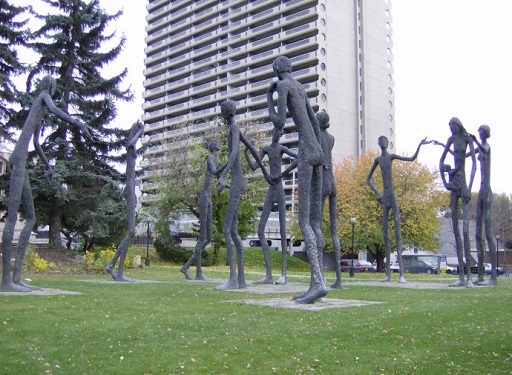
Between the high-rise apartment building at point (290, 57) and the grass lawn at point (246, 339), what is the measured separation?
6179cm

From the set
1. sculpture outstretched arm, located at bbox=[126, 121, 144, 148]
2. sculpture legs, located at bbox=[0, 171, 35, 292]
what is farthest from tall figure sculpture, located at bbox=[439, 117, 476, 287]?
sculpture legs, located at bbox=[0, 171, 35, 292]

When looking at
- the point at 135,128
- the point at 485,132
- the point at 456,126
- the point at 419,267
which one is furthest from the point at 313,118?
the point at 419,267

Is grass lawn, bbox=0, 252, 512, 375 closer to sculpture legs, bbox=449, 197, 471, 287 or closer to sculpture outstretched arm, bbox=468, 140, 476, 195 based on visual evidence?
sculpture legs, bbox=449, 197, 471, 287

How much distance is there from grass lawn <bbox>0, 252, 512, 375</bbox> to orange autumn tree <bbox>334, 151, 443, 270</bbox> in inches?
1202

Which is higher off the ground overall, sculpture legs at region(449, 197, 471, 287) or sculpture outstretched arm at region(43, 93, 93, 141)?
sculpture outstretched arm at region(43, 93, 93, 141)

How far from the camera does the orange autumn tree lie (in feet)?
125

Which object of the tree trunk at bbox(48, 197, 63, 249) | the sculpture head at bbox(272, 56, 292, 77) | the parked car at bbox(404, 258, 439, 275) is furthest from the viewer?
the parked car at bbox(404, 258, 439, 275)

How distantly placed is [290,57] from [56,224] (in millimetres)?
60180

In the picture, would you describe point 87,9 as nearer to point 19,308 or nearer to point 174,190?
point 174,190

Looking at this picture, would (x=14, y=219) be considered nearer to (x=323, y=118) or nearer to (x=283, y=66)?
(x=283, y=66)

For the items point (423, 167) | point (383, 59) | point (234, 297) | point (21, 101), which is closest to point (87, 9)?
point (21, 101)

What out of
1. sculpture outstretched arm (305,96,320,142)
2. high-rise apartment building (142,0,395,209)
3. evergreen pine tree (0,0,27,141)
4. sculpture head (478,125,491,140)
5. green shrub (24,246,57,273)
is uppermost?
high-rise apartment building (142,0,395,209)

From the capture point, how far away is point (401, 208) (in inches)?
1499

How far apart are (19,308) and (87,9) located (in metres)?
24.4
